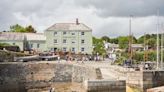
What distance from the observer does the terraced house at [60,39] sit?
283 feet

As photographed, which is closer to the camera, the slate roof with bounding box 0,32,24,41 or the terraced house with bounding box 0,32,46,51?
the terraced house with bounding box 0,32,46,51

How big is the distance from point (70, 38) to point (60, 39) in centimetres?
197

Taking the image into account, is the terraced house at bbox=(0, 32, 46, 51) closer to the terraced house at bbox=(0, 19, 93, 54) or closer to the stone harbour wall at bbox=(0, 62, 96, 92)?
the terraced house at bbox=(0, 19, 93, 54)

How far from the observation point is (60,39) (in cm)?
8725

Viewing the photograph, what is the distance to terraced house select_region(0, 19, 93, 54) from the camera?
283 ft

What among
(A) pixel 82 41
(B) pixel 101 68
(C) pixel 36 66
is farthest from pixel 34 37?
(B) pixel 101 68

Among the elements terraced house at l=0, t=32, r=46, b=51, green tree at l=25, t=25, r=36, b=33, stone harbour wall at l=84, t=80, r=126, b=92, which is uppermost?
green tree at l=25, t=25, r=36, b=33

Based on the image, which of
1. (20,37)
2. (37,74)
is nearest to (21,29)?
(20,37)

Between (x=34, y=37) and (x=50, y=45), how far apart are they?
387 centimetres

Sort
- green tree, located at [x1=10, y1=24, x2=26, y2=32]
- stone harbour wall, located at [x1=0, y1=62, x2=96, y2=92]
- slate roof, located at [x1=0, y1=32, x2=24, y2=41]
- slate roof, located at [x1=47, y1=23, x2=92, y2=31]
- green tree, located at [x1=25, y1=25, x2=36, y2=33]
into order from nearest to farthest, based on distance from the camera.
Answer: stone harbour wall, located at [x1=0, y1=62, x2=96, y2=92] → slate roof, located at [x1=0, y1=32, x2=24, y2=41] → slate roof, located at [x1=47, y1=23, x2=92, y2=31] → green tree, located at [x1=25, y1=25, x2=36, y2=33] → green tree, located at [x1=10, y1=24, x2=26, y2=32]

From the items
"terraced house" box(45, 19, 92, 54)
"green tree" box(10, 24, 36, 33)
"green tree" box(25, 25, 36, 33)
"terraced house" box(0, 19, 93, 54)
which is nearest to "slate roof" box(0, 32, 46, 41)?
"terraced house" box(0, 19, 93, 54)

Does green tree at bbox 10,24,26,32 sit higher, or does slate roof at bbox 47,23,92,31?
green tree at bbox 10,24,26,32

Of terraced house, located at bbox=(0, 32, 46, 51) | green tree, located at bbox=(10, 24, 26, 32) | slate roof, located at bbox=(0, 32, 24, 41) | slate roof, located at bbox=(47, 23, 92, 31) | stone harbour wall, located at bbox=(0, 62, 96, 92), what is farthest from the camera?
green tree, located at bbox=(10, 24, 26, 32)

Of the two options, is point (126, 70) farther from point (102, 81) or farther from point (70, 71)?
point (70, 71)
